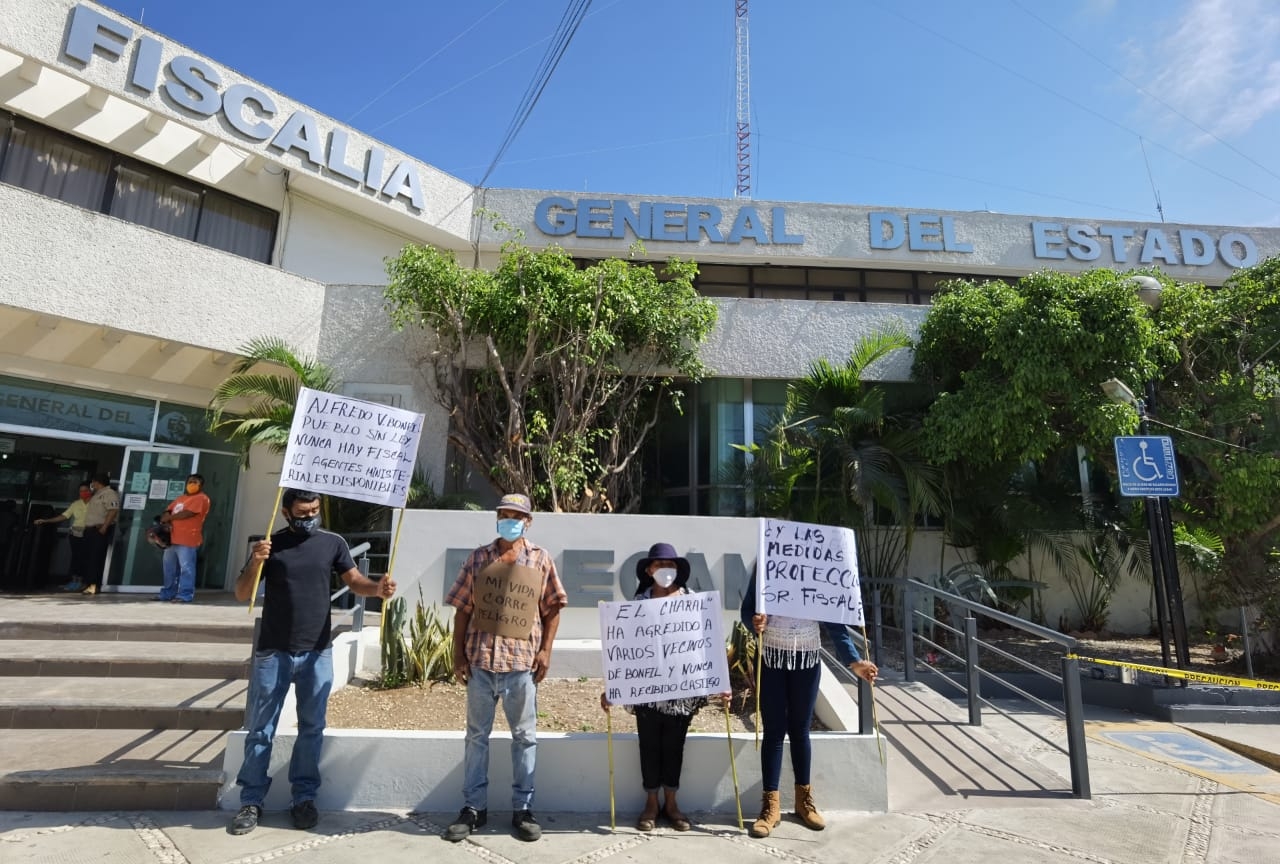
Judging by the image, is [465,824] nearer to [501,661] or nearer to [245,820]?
[501,661]

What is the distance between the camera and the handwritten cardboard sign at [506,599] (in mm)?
3875

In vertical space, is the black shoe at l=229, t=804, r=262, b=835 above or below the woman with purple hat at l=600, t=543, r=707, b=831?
below

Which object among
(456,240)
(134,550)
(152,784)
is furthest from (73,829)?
(456,240)

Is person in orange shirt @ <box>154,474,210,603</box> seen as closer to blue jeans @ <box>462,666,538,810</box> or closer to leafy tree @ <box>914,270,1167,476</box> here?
blue jeans @ <box>462,666,538,810</box>

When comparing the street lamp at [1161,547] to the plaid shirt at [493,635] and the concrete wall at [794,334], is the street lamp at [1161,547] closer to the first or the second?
the concrete wall at [794,334]

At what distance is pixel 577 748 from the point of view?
4.16 m

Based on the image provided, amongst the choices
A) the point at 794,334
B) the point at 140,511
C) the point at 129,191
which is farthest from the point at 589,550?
the point at 129,191

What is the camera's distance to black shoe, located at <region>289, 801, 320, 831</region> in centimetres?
374

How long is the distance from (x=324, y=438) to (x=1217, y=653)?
37.4ft

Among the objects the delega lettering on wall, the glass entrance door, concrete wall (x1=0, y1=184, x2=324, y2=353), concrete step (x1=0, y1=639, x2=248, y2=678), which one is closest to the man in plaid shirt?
concrete step (x1=0, y1=639, x2=248, y2=678)

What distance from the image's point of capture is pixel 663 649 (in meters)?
3.96

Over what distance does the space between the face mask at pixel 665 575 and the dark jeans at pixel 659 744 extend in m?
0.71

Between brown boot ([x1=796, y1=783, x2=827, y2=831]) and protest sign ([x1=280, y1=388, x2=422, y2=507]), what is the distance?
3.04m

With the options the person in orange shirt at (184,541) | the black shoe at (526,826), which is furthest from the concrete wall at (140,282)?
the black shoe at (526,826)
